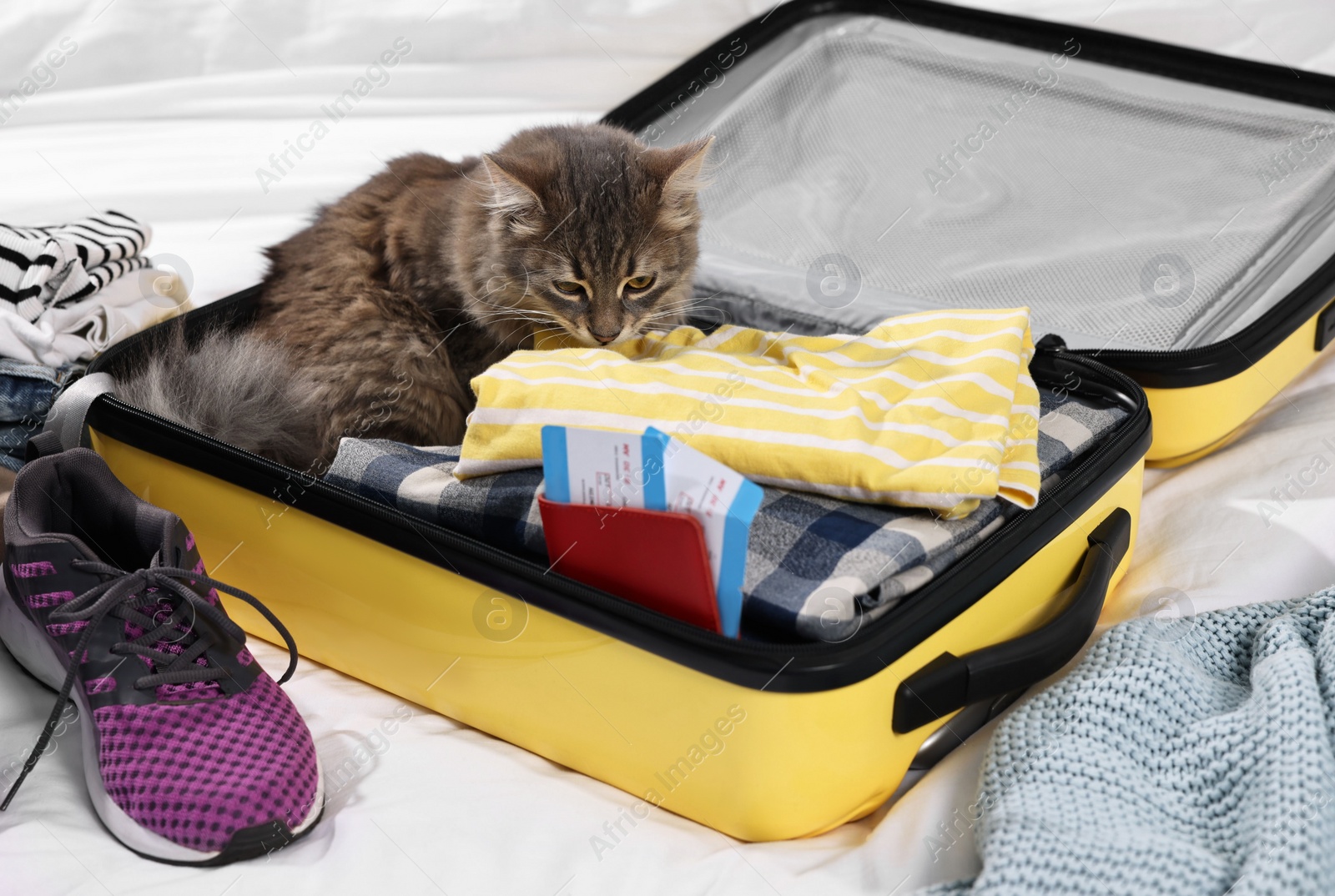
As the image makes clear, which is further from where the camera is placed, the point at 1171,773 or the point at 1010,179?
the point at 1010,179

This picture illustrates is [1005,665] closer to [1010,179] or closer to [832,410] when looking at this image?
[832,410]

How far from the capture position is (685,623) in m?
0.89

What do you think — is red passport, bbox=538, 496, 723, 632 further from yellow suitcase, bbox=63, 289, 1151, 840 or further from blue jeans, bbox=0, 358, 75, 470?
blue jeans, bbox=0, 358, 75, 470

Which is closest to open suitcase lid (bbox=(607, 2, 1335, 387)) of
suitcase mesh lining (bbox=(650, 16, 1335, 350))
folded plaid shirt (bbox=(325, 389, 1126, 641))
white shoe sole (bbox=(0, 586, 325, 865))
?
suitcase mesh lining (bbox=(650, 16, 1335, 350))

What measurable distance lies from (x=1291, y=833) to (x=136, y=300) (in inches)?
54.1

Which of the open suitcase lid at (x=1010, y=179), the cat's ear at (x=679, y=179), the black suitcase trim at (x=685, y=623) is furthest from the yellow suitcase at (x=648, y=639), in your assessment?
the cat's ear at (x=679, y=179)

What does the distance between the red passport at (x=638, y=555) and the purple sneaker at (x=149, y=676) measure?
11.3 inches

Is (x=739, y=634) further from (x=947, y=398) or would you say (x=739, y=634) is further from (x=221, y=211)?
(x=221, y=211)

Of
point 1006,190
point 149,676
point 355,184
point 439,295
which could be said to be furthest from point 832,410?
point 355,184

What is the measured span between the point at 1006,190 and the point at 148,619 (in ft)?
4.30

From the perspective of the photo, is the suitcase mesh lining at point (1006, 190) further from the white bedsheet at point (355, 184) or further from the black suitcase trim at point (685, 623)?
the black suitcase trim at point (685, 623)

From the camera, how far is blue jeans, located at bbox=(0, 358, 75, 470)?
4.17ft

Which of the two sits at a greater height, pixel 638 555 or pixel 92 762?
pixel 638 555

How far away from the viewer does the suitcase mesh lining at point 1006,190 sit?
153cm
